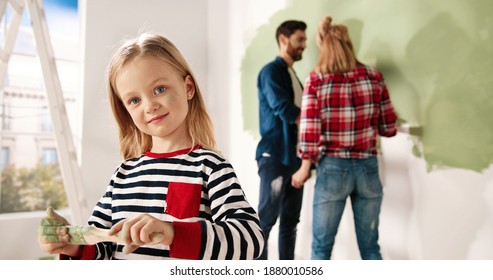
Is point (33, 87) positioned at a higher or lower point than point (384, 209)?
higher

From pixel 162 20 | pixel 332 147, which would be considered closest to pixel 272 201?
pixel 332 147

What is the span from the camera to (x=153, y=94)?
49 cm

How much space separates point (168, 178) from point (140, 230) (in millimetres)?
136

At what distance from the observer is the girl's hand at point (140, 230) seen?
37 cm

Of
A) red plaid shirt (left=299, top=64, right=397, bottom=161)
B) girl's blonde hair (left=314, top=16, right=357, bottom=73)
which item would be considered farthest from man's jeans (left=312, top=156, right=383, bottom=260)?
girl's blonde hair (left=314, top=16, right=357, bottom=73)

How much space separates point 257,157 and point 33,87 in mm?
1256

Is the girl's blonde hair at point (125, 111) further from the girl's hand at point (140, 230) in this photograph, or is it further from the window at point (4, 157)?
the window at point (4, 157)

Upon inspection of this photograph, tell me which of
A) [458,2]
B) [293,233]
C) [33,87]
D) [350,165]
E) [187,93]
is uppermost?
[458,2]

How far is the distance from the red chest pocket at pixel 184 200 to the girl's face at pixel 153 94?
77 mm

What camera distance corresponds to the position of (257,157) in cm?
157

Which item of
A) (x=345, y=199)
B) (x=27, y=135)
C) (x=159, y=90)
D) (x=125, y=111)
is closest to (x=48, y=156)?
(x=27, y=135)

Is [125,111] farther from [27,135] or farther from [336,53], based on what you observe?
[27,135]

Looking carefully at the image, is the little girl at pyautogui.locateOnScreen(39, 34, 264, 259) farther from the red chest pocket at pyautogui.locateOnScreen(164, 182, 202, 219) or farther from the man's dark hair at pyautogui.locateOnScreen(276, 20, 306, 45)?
the man's dark hair at pyautogui.locateOnScreen(276, 20, 306, 45)

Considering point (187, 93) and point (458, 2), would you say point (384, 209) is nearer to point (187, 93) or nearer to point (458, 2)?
point (458, 2)
